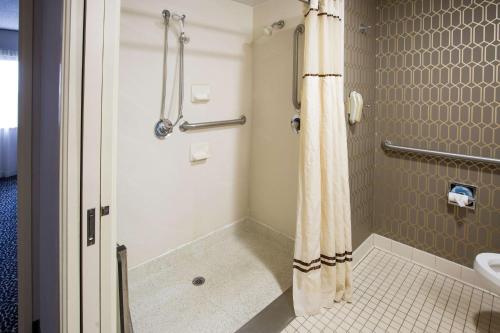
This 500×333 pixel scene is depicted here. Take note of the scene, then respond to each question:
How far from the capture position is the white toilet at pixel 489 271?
4.29 ft

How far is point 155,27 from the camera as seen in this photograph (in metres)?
1.83

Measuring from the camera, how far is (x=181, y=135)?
82.0 inches

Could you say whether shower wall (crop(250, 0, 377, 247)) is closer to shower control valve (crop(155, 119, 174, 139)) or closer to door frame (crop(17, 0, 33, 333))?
shower control valve (crop(155, 119, 174, 139))

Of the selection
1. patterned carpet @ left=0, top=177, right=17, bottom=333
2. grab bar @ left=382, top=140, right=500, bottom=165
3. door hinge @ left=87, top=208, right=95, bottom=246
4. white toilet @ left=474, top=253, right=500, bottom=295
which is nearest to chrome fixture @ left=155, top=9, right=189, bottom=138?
door hinge @ left=87, top=208, right=95, bottom=246

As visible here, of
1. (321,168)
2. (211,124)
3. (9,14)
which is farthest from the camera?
(9,14)

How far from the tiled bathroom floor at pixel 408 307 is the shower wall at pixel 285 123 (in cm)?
37

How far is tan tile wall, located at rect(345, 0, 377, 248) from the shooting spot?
1.89 metres

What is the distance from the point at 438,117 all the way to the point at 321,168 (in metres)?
1.03

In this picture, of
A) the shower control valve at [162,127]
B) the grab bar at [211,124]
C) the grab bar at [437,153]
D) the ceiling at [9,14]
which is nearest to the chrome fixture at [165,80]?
the shower control valve at [162,127]

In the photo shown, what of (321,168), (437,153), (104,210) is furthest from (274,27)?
(104,210)

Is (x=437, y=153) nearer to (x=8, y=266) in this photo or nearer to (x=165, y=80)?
(x=165, y=80)

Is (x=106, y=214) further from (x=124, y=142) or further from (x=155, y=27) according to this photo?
(x=155, y=27)

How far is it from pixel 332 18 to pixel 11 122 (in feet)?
17.7

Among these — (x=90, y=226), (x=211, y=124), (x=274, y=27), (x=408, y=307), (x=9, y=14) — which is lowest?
(x=408, y=307)
